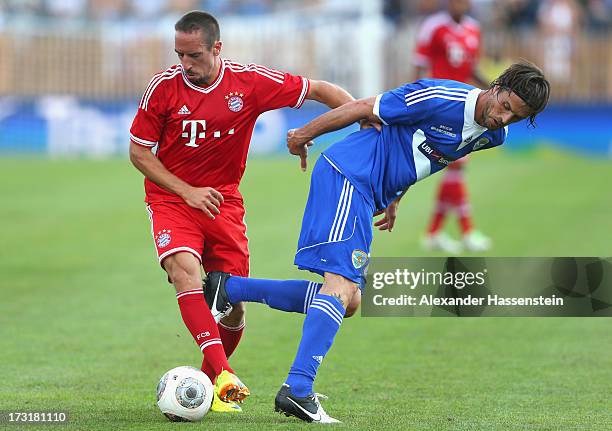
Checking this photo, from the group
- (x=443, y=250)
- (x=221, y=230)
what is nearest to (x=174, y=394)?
(x=221, y=230)

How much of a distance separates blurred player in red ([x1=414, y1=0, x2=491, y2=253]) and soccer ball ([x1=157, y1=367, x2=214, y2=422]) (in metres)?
7.92

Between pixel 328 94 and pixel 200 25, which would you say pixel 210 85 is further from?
pixel 328 94

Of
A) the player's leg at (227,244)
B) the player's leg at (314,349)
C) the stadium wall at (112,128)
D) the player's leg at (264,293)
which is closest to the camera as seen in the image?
the player's leg at (314,349)

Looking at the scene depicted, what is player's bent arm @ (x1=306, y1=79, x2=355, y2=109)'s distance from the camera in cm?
686

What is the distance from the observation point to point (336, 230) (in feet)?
19.8

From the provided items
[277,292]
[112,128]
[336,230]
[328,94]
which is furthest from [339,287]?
[112,128]

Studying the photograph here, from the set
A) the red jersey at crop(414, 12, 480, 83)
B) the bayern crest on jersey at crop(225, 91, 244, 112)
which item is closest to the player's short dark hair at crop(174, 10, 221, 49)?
the bayern crest on jersey at crop(225, 91, 244, 112)

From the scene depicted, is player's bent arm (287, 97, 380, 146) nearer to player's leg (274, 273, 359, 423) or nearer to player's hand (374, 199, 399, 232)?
player's hand (374, 199, 399, 232)

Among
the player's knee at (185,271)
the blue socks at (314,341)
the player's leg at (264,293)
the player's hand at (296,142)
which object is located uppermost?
the player's hand at (296,142)

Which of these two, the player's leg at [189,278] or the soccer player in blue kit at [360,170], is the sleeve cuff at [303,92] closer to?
the soccer player in blue kit at [360,170]

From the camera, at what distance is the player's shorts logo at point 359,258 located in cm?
605

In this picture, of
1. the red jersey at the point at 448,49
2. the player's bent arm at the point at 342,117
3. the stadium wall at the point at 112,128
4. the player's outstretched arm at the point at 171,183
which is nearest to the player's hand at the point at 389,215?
the player's bent arm at the point at 342,117

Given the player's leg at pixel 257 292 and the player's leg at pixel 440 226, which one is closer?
the player's leg at pixel 257 292

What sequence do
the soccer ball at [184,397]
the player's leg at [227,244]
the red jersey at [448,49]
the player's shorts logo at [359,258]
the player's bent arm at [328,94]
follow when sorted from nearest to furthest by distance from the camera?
1. the soccer ball at [184,397]
2. the player's shorts logo at [359,258]
3. the player's leg at [227,244]
4. the player's bent arm at [328,94]
5. the red jersey at [448,49]
